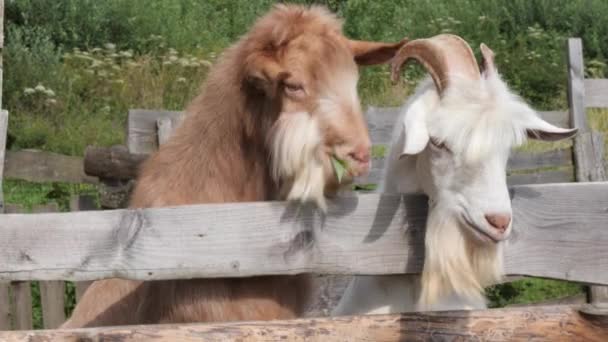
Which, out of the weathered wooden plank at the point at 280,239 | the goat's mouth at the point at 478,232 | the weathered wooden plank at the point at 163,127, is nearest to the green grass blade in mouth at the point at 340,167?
the weathered wooden plank at the point at 280,239

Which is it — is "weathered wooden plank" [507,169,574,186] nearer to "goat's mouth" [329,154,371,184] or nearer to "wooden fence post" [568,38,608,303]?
"wooden fence post" [568,38,608,303]

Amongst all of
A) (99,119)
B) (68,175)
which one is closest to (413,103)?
(68,175)

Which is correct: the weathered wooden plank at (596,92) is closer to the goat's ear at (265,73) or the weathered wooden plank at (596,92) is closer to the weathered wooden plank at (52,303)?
the weathered wooden plank at (52,303)

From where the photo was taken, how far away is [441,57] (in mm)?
3742

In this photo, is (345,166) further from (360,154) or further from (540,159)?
(540,159)

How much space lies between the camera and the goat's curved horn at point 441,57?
3.74 metres

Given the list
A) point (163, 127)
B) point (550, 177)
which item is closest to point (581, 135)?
point (550, 177)

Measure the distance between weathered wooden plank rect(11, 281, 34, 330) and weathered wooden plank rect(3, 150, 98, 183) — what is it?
2116mm

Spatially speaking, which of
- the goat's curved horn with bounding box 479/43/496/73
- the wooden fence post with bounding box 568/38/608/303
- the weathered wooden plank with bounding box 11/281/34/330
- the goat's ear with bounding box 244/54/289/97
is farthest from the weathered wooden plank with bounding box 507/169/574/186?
the goat's ear with bounding box 244/54/289/97

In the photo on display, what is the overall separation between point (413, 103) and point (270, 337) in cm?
100

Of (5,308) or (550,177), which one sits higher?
(550,177)

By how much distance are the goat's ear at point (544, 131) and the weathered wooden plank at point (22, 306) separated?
16.3 ft

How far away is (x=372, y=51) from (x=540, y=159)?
5.96 metres

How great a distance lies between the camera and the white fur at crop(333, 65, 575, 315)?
11.8 ft
